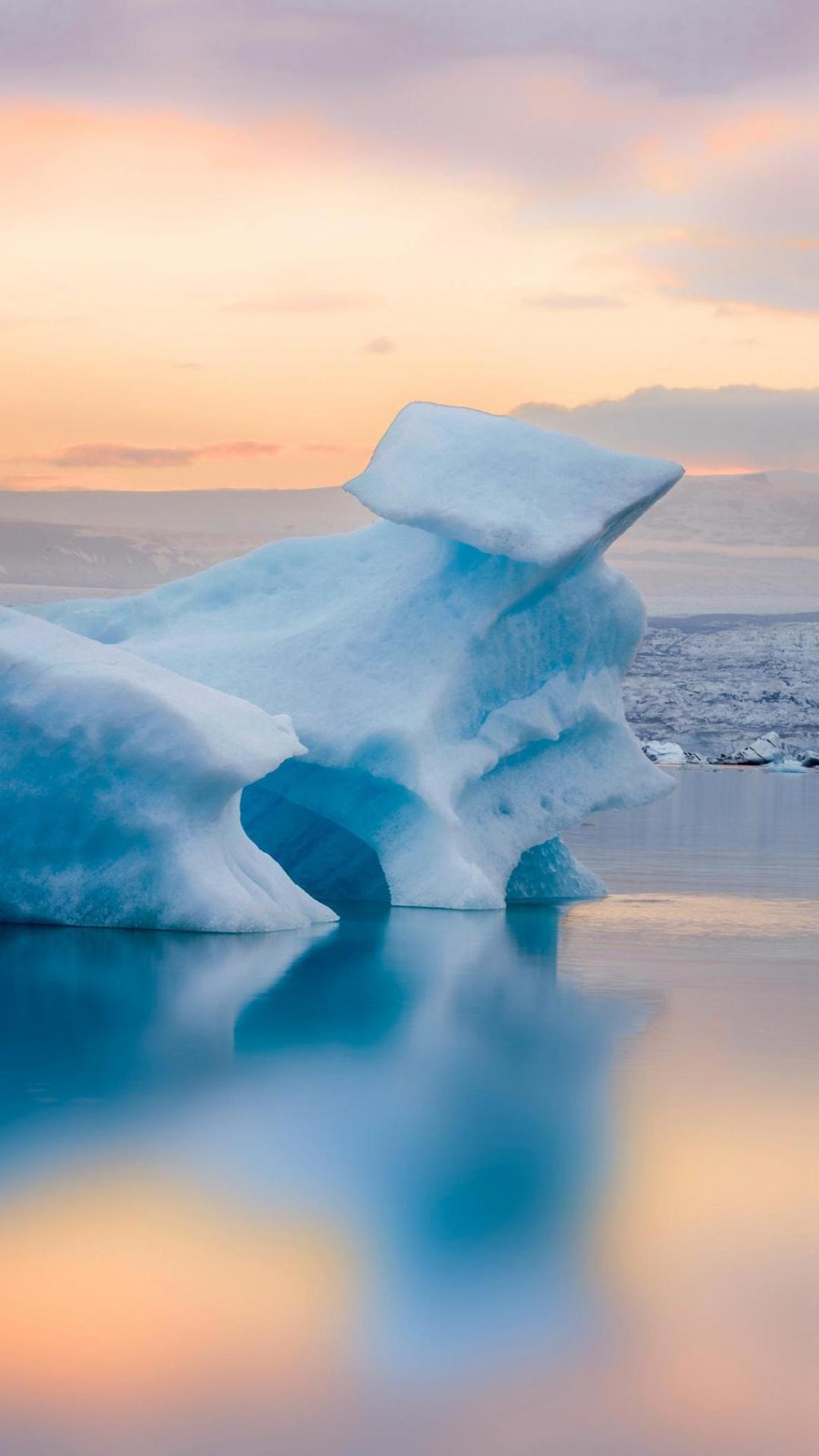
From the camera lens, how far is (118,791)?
921 cm

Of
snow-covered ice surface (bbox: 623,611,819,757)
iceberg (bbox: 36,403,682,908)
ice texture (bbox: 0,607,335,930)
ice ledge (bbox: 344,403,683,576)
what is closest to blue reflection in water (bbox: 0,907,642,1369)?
ice texture (bbox: 0,607,335,930)

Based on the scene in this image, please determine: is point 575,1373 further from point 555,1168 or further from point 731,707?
point 731,707

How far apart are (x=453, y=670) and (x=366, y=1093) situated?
5.85 metres

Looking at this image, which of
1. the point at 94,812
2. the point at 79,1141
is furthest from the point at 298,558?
the point at 79,1141

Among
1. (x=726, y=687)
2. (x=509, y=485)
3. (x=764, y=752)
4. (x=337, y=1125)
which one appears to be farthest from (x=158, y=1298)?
(x=726, y=687)

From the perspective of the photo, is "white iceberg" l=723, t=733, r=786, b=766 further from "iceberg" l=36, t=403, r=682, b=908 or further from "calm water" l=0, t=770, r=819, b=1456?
"calm water" l=0, t=770, r=819, b=1456

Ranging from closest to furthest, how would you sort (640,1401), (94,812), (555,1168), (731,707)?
(640,1401) → (555,1168) → (94,812) → (731,707)

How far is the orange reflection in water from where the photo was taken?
3.21m

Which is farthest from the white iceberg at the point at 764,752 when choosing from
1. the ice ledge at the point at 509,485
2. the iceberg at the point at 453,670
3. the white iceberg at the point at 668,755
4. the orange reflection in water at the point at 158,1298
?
the orange reflection in water at the point at 158,1298

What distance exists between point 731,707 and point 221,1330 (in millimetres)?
52504

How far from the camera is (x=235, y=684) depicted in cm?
1177

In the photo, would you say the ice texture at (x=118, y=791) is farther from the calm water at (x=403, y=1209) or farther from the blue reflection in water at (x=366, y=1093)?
the calm water at (x=403, y=1209)

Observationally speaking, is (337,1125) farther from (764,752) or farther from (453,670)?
(764,752)

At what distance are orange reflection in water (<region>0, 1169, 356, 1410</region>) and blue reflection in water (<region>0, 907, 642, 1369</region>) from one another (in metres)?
0.13
